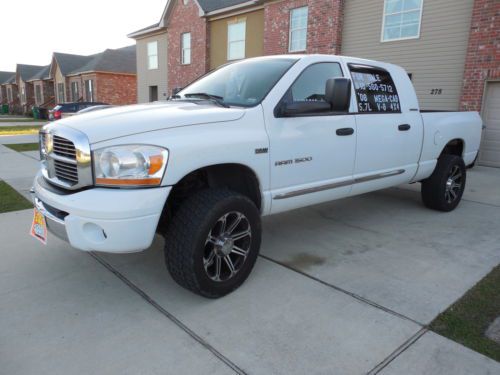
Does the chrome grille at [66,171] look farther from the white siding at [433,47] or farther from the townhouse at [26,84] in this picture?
the townhouse at [26,84]

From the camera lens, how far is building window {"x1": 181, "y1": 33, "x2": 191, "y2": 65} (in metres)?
20.5

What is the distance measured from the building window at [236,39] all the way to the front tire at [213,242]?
50.2 ft

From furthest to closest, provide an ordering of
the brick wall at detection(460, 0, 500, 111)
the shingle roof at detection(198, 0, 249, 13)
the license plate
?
the shingle roof at detection(198, 0, 249, 13) → the brick wall at detection(460, 0, 500, 111) → the license plate

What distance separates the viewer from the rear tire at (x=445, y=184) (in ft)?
17.9

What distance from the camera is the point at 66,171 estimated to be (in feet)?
9.25

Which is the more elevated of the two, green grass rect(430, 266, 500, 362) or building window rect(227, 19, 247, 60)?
building window rect(227, 19, 247, 60)

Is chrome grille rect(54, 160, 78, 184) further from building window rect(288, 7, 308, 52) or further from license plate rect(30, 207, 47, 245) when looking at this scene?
building window rect(288, 7, 308, 52)

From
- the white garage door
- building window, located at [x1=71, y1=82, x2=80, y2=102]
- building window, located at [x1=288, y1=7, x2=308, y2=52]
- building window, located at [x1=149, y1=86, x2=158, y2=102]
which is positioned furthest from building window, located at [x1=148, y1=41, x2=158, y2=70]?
the white garage door

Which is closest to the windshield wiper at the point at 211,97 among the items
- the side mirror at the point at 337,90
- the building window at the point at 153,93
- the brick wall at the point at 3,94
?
the side mirror at the point at 337,90

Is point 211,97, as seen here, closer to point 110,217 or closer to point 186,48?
point 110,217

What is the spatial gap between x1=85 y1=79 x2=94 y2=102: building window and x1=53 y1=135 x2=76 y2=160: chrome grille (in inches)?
1228

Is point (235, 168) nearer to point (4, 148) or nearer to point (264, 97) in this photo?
point (264, 97)

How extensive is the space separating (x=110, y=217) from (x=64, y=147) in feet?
2.41

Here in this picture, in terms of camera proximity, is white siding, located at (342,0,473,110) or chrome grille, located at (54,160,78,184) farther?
white siding, located at (342,0,473,110)
